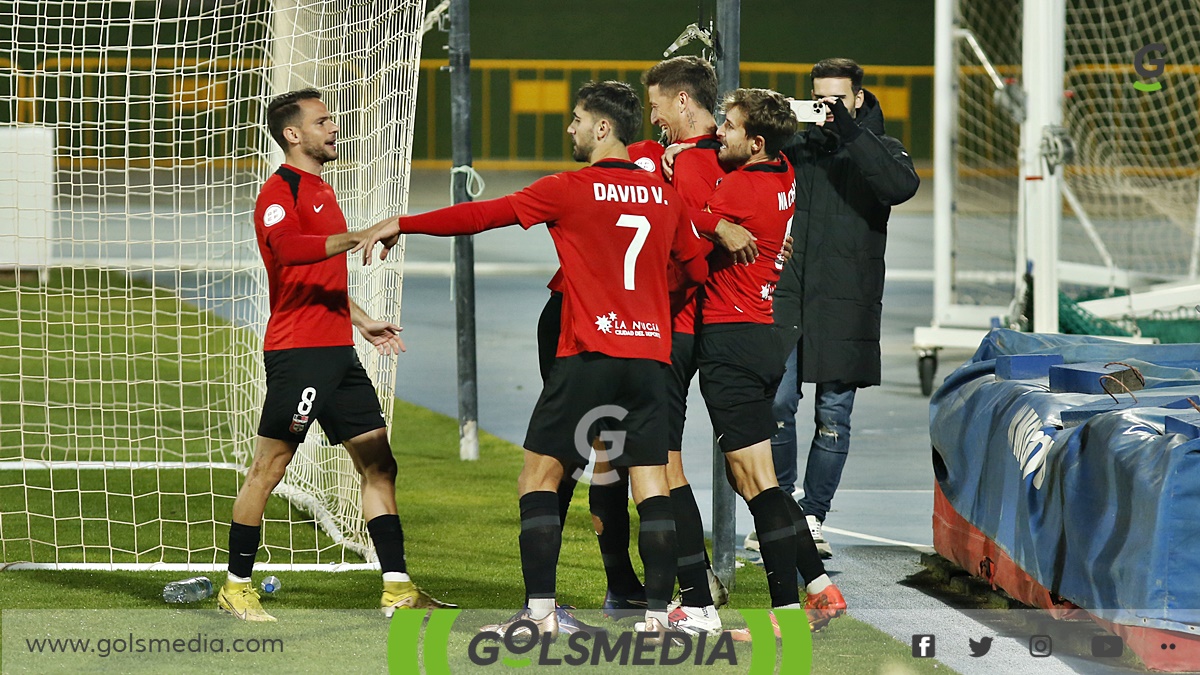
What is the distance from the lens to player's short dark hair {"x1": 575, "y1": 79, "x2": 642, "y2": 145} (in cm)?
461

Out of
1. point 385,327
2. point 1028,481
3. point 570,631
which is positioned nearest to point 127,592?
point 385,327

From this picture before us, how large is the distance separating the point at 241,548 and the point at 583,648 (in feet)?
4.17

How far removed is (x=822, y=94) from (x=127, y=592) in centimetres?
334

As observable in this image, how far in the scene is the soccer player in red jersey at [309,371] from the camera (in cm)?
510

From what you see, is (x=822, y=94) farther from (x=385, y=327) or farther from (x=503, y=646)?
(x=503, y=646)

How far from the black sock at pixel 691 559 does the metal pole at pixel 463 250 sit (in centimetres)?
394

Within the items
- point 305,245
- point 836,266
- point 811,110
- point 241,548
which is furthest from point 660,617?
point 811,110

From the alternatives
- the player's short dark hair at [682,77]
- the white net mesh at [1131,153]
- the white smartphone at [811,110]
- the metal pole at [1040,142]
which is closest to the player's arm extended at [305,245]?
the player's short dark hair at [682,77]

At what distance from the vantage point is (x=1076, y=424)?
492 cm

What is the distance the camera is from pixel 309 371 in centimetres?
511

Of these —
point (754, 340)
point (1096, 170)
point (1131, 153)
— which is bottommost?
point (754, 340)

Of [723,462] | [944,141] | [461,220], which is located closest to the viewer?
[461,220]

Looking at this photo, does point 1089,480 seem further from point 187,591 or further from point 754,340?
point 187,591

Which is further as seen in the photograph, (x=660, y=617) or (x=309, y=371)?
(x=309, y=371)
